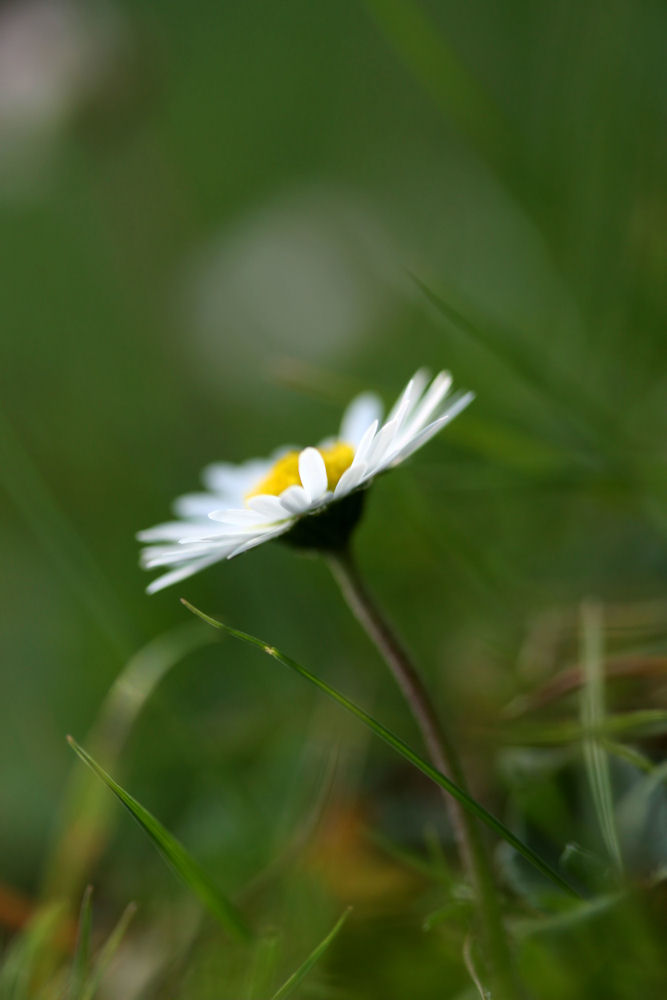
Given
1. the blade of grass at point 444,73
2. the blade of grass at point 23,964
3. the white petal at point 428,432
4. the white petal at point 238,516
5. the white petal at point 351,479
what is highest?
the blade of grass at point 444,73

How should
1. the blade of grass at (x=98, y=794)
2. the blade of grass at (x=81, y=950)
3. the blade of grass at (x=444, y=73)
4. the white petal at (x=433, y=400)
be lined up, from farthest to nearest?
the blade of grass at (x=444, y=73)
the blade of grass at (x=98, y=794)
the white petal at (x=433, y=400)
the blade of grass at (x=81, y=950)

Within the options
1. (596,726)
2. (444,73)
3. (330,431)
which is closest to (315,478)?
(596,726)

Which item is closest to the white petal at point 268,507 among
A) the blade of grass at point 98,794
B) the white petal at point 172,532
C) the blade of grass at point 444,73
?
the white petal at point 172,532

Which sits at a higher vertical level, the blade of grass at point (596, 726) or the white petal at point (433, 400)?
the white petal at point (433, 400)

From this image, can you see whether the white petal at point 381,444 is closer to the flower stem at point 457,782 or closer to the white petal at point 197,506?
the flower stem at point 457,782

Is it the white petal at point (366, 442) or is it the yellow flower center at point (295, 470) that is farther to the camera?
the yellow flower center at point (295, 470)

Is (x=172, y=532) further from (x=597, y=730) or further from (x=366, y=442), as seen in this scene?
(x=597, y=730)

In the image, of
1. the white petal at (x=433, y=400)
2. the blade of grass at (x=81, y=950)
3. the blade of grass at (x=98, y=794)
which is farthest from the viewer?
the blade of grass at (x=98, y=794)
